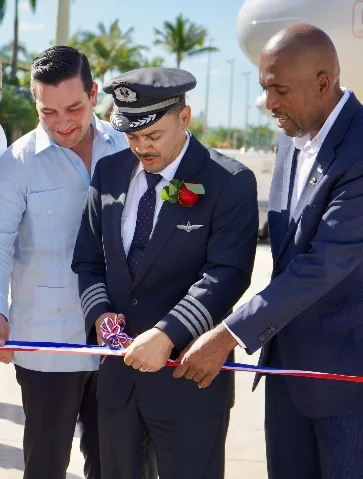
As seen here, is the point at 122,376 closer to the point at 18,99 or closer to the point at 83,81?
the point at 83,81

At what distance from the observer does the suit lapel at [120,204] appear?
2.60m

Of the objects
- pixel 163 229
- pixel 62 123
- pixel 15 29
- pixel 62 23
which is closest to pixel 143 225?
pixel 163 229

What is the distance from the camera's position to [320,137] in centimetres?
240

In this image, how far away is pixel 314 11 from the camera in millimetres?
7969

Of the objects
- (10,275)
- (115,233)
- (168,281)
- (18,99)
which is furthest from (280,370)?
(18,99)

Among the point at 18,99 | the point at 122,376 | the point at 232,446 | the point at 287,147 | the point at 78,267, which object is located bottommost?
the point at 18,99

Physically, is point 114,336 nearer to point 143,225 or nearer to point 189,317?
point 189,317

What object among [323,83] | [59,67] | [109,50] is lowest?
[109,50]

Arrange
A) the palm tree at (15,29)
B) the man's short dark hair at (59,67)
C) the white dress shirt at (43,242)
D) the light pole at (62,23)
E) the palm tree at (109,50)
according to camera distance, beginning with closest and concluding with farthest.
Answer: the man's short dark hair at (59,67) → the white dress shirt at (43,242) → the light pole at (62,23) → the palm tree at (15,29) → the palm tree at (109,50)

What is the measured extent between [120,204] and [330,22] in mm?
5964

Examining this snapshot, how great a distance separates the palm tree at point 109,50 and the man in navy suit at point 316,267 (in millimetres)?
52735

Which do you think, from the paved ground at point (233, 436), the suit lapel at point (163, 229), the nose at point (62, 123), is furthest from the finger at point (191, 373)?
the paved ground at point (233, 436)

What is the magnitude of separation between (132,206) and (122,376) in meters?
0.62

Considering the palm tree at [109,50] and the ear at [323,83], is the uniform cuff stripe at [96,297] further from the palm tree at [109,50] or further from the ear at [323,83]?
the palm tree at [109,50]
